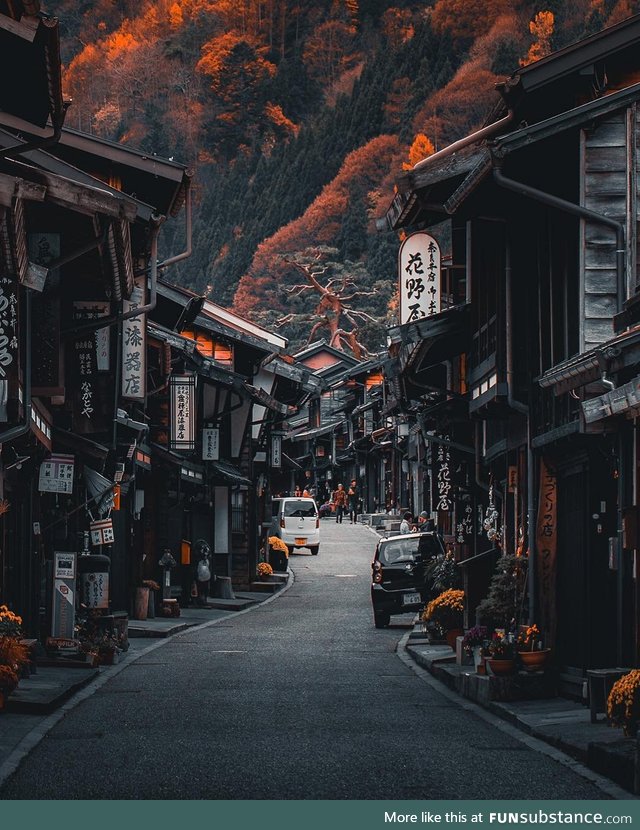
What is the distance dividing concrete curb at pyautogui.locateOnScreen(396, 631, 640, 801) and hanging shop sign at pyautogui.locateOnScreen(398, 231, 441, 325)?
245 inches

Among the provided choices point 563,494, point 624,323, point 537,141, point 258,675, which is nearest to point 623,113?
point 537,141

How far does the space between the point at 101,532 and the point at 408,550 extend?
9683 mm

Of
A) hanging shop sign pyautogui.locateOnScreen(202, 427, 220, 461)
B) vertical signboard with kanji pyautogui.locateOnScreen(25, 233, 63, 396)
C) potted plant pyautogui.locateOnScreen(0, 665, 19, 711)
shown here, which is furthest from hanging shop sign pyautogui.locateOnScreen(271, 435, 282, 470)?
potted plant pyautogui.locateOnScreen(0, 665, 19, 711)

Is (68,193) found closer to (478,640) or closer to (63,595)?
(63,595)

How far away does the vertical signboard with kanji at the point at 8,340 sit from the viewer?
1622 cm

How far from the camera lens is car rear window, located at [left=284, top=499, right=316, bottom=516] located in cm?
5906

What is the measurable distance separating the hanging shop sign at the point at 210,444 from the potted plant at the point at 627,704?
26.8m

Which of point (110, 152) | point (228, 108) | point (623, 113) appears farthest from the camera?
point (228, 108)

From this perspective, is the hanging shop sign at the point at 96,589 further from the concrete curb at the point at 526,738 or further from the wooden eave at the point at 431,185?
the wooden eave at the point at 431,185

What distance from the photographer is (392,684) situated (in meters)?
20.4

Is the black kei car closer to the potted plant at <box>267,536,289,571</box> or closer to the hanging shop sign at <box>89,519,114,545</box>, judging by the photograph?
the hanging shop sign at <box>89,519,114,545</box>

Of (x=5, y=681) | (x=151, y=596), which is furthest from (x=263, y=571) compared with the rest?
(x=5, y=681)

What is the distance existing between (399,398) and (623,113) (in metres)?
15.0

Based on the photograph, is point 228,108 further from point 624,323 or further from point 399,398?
point 624,323
